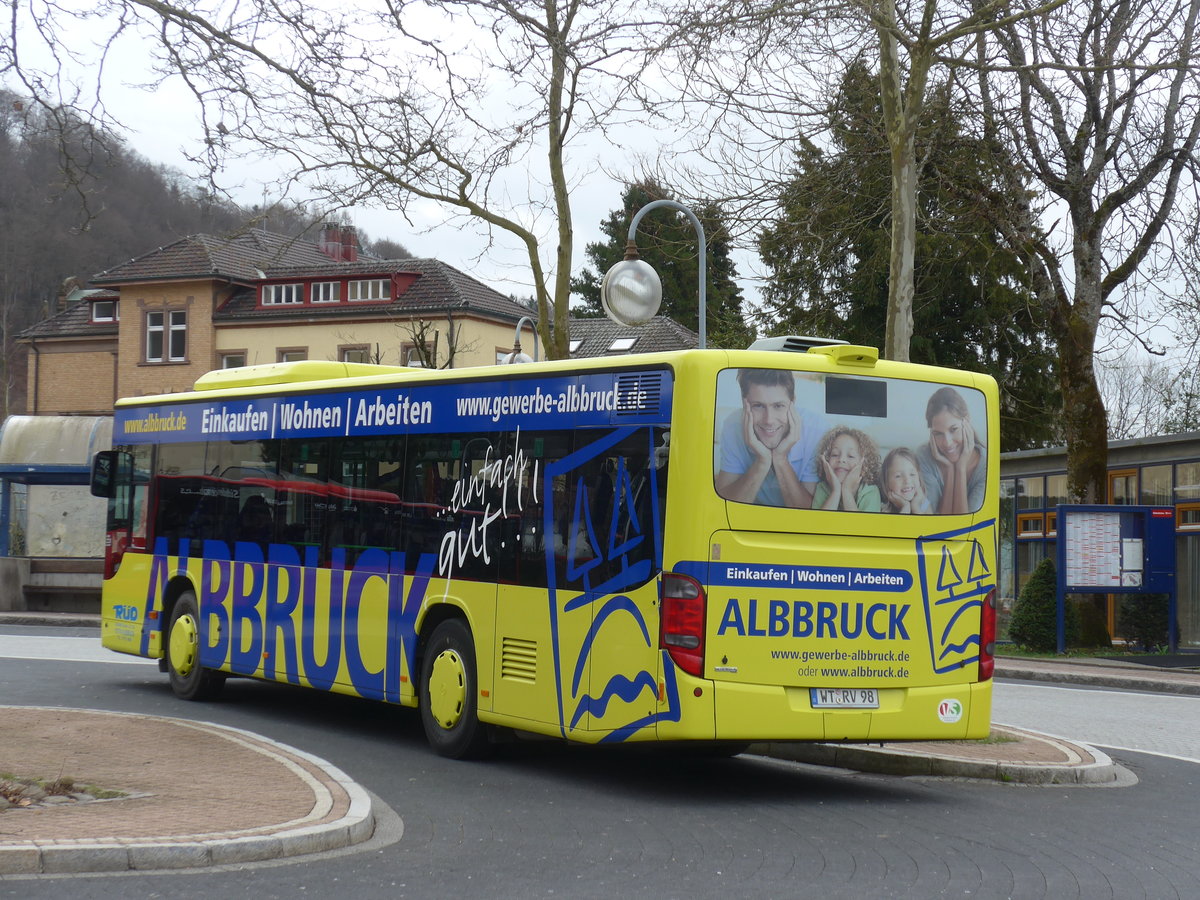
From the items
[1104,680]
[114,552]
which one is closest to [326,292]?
[1104,680]

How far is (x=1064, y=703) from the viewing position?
17.8 metres

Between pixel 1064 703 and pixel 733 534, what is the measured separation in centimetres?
965

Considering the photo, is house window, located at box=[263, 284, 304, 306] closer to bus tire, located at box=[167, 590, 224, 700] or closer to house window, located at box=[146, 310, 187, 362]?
house window, located at box=[146, 310, 187, 362]

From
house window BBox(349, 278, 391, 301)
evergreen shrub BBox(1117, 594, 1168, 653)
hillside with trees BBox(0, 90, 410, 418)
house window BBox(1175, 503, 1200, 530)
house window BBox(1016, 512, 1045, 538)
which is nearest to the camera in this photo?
hillside with trees BBox(0, 90, 410, 418)

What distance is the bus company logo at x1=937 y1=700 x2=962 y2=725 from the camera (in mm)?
10172

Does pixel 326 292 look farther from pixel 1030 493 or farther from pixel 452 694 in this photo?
pixel 452 694

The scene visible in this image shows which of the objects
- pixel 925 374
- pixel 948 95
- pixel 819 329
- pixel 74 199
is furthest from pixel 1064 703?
pixel 819 329

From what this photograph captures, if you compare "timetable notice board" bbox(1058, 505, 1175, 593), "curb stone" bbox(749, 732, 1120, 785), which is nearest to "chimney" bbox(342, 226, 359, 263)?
"timetable notice board" bbox(1058, 505, 1175, 593)

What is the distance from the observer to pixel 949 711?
10.2 metres

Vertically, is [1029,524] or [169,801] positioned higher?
[1029,524]

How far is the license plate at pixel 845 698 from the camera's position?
9766mm

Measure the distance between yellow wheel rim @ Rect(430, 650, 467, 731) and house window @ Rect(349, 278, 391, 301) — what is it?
48607mm

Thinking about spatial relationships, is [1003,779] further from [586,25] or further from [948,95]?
[948,95]

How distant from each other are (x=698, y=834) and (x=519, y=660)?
2.51m
